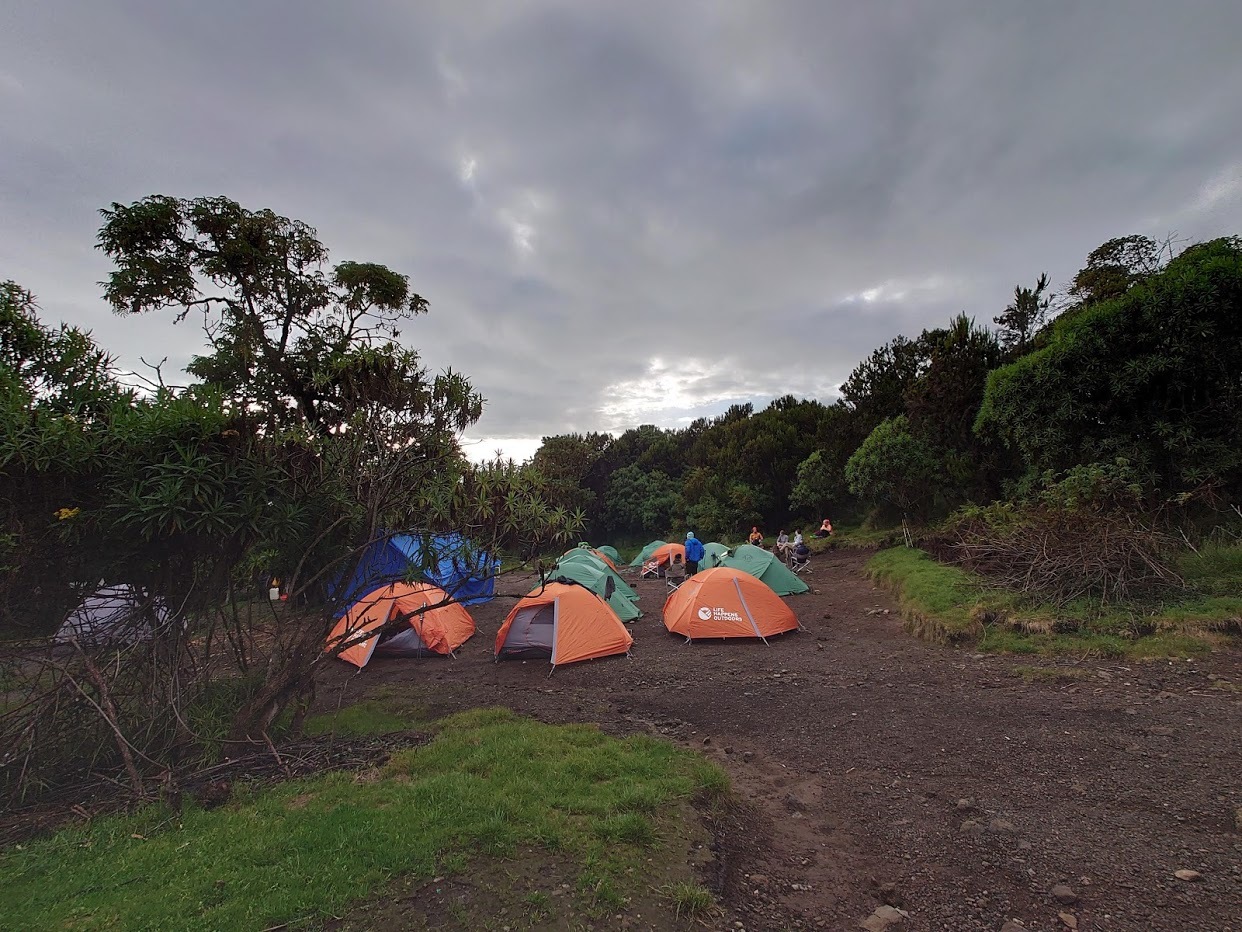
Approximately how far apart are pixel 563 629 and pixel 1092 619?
7990 mm

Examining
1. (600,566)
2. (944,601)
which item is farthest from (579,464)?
(944,601)

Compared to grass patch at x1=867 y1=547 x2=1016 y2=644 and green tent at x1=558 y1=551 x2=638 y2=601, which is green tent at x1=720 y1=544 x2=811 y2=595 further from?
green tent at x1=558 y1=551 x2=638 y2=601

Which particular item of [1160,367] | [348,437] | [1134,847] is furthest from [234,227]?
[1160,367]

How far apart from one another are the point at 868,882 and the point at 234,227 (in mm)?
16295

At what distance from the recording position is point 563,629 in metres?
9.66

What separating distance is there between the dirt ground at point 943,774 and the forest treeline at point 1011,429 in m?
3.59

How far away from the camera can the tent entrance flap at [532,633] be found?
32.3 ft

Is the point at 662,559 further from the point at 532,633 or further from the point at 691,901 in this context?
the point at 691,901

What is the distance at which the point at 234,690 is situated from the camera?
6.52 m

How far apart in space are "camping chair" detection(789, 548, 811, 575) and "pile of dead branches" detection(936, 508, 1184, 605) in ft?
27.6

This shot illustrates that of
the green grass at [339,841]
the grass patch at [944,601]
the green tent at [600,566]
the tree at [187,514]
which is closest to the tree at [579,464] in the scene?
the green tent at [600,566]

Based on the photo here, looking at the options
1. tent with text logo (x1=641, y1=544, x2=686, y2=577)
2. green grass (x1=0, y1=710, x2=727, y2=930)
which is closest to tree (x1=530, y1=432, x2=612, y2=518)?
tent with text logo (x1=641, y1=544, x2=686, y2=577)

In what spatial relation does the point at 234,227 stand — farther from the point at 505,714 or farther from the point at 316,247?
the point at 505,714

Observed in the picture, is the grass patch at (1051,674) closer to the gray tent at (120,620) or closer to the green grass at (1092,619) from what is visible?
the green grass at (1092,619)
